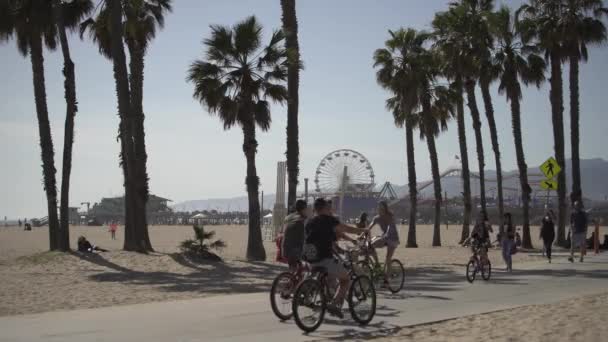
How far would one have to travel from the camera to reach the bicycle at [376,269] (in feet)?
40.2

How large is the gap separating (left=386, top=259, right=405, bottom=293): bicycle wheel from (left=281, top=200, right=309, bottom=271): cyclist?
3470 mm

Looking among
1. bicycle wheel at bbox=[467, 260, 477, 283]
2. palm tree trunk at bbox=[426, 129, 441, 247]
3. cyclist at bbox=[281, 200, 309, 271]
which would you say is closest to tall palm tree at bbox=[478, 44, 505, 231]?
palm tree trunk at bbox=[426, 129, 441, 247]

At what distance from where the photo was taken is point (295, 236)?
9.91m

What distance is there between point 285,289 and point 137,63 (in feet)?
58.3

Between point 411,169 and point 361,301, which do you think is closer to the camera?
point 361,301

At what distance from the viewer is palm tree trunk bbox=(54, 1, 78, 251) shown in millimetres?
23016

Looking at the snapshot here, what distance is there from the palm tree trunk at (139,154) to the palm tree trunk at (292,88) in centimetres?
503

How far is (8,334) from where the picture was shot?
855cm

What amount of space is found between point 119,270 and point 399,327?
11.6 metres

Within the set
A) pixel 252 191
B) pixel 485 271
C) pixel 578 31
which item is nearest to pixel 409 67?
pixel 578 31

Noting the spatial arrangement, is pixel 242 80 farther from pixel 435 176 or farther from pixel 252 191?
pixel 435 176

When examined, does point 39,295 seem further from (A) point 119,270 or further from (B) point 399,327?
(B) point 399,327

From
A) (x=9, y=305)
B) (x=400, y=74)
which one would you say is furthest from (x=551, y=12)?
(x=9, y=305)

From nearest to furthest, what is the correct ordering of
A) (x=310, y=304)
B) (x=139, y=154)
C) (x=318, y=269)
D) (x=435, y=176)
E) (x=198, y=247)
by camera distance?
1. (x=310, y=304)
2. (x=318, y=269)
3. (x=198, y=247)
4. (x=139, y=154)
5. (x=435, y=176)
